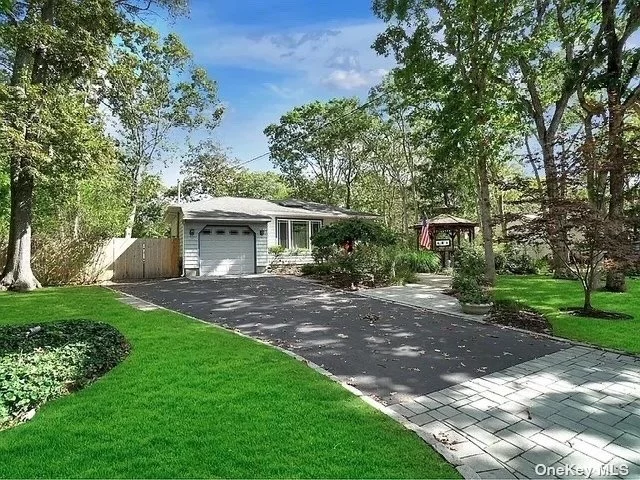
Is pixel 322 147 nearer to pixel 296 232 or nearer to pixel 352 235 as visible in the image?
pixel 296 232

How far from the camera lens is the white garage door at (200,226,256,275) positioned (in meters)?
15.4

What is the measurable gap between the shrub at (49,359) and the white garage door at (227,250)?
930 centimetres

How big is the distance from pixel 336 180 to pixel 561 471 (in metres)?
25.1

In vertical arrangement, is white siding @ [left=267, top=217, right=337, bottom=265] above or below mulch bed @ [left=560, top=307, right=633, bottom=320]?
above

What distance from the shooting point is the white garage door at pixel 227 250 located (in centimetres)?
1538

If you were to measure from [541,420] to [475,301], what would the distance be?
4.89m

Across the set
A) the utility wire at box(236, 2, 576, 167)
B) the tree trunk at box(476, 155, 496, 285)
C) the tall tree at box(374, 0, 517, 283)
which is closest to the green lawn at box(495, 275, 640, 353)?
the tree trunk at box(476, 155, 496, 285)

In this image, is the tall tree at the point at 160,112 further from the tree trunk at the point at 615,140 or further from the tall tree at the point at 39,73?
the tree trunk at the point at 615,140

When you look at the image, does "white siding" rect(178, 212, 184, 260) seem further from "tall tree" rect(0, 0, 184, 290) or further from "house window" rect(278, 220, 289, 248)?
"tall tree" rect(0, 0, 184, 290)

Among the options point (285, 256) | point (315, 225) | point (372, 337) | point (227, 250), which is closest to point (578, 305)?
point (372, 337)

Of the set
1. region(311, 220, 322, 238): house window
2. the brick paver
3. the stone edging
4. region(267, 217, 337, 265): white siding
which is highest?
region(311, 220, 322, 238): house window

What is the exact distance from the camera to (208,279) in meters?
14.1

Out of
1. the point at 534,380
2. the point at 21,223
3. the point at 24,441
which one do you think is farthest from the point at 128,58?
the point at 534,380

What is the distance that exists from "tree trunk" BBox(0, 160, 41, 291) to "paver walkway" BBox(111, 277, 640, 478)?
641 cm
